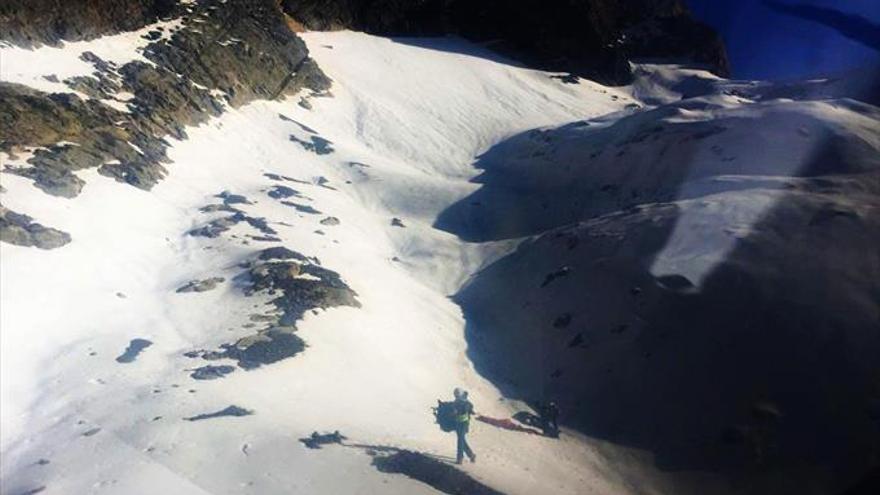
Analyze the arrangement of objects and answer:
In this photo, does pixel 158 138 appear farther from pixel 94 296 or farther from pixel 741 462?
pixel 741 462

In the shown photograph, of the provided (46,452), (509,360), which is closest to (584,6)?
(509,360)

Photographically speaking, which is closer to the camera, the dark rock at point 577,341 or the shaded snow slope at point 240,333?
the shaded snow slope at point 240,333

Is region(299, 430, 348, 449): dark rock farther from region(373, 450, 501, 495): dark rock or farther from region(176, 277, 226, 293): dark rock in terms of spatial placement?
region(176, 277, 226, 293): dark rock

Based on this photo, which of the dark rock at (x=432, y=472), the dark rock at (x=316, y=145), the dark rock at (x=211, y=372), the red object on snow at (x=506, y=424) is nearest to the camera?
the dark rock at (x=432, y=472)

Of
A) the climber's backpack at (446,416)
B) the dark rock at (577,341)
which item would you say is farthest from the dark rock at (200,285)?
the dark rock at (577,341)

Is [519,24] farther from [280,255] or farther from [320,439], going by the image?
[320,439]

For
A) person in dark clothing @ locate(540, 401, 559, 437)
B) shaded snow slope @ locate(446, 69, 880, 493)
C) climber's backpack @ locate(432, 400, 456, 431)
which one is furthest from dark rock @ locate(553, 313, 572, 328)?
climber's backpack @ locate(432, 400, 456, 431)

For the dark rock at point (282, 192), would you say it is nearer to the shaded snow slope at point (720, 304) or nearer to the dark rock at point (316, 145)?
the dark rock at point (316, 145)

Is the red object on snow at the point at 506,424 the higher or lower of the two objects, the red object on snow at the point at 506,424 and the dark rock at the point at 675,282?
the lower
